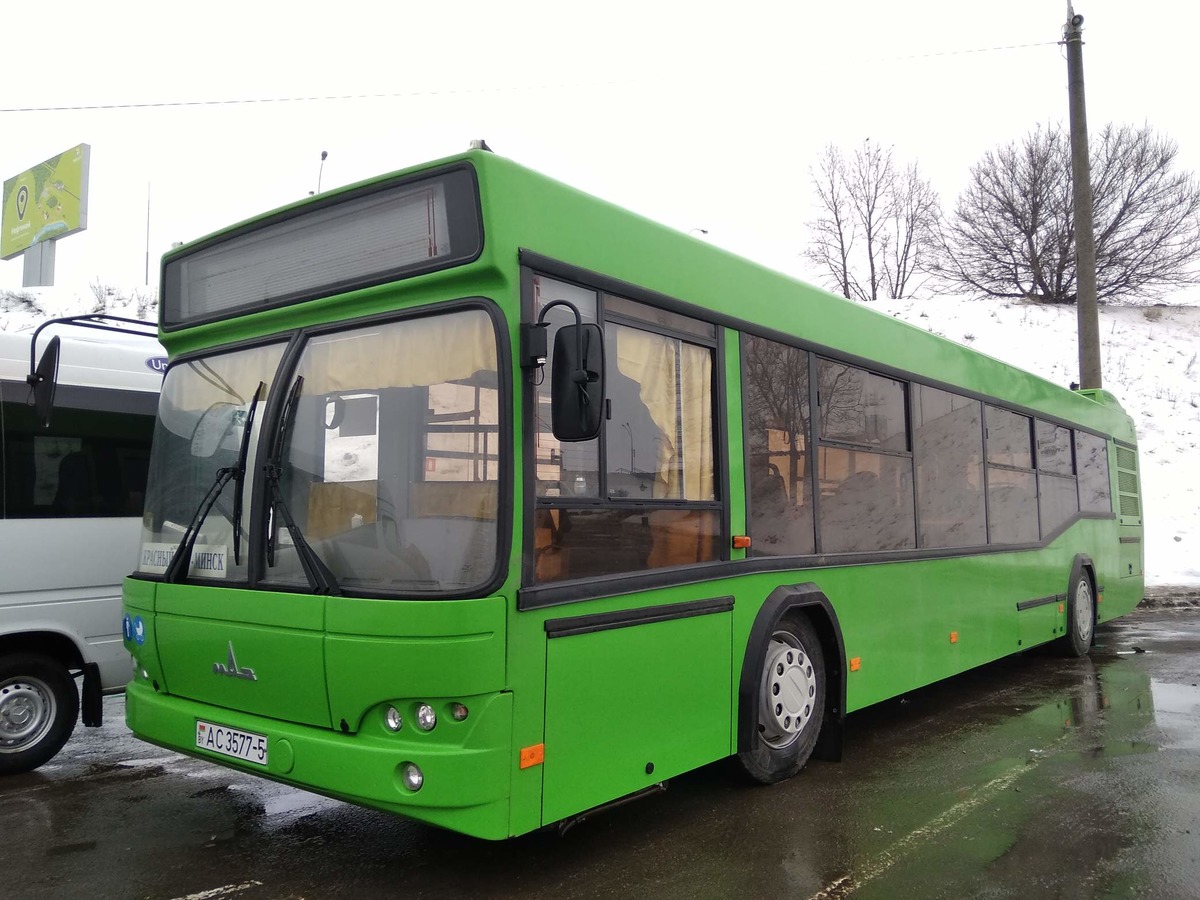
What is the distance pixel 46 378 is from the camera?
219 inches

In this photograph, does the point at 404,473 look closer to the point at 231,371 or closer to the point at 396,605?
the point at 396,605

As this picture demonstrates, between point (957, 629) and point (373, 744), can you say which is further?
point (957, 629)

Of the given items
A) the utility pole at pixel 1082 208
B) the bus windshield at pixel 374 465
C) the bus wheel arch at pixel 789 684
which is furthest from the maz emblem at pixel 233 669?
the utility pole at pixel 1082 208

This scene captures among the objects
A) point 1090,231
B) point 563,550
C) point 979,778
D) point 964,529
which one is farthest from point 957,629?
point 1090,231

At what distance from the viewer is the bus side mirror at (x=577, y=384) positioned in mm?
3711

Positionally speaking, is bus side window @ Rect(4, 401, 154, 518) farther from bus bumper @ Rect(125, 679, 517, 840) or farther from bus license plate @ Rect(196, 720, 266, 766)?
bus bumper @ Rect(125, 679, 517, 840)

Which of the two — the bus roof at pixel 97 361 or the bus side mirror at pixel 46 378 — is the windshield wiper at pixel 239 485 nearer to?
the bus side mirror at pixel 46 378

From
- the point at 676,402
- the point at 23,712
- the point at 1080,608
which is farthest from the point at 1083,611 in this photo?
the point at 23,712

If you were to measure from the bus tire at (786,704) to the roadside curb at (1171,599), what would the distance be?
11592mm

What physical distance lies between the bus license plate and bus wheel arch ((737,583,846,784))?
7.70 feet

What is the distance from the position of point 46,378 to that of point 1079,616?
962 centimetres

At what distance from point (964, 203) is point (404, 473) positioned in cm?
3756

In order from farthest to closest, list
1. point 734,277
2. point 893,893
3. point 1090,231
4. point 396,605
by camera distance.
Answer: point 1090,231, point 734,277, point 893,893, point 396,605

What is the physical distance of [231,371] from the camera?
4.66 m
